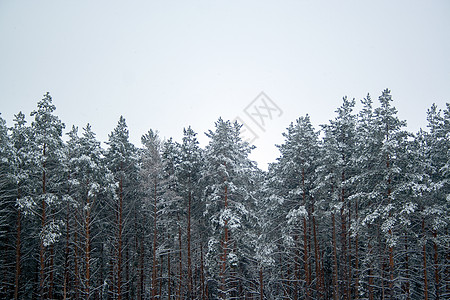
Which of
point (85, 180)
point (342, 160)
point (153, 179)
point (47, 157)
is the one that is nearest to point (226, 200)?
point (153, 179)

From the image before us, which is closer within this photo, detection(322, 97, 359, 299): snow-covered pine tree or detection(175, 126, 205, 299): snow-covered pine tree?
detection(322, 97, 359, 299): snow-covered pine tree

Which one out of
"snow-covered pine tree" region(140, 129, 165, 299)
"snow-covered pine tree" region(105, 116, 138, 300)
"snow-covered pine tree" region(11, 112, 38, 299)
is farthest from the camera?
"snow-covered pine tree" region(105, 116, 138, 300)

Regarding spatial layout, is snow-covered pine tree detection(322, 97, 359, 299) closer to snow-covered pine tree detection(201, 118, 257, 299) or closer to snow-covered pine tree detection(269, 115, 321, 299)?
snow-covered pine tree detection(269, 115, 321, 299)

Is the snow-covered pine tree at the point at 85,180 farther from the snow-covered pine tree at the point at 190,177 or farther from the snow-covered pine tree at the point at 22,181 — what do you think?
the snow-covered pine tree at the point at 190,177

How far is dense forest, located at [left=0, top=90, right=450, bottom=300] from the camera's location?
2078 centimetres

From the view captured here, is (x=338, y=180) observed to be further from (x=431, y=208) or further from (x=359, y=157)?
(x=431, y=208)

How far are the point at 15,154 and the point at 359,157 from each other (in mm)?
21496

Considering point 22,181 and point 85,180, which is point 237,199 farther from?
point 22,181

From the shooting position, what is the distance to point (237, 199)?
26266mm

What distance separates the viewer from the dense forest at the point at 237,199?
68.2ft

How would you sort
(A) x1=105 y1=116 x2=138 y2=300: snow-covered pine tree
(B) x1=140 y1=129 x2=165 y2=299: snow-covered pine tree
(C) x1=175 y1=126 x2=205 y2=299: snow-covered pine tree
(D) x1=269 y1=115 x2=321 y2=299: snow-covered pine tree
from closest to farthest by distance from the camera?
(D) x1=269 y1=115 x2=321 y2=299: snow-covered pine tree → (B) x1=140 y1=129 x2=165 y2=299: snow-covered pine tree → (A) x1=105 y1=116 x2=138 y2=300: snow-covered pine tree → (C) x1=175 y1=126 x2=205 y2=299: snow-covered pine tree

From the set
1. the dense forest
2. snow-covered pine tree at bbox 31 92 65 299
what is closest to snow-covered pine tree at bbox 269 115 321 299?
the dense forest

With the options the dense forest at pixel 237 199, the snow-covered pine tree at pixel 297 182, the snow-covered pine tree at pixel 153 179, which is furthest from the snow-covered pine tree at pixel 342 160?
the snow-covered pine tree at pixel 153 179

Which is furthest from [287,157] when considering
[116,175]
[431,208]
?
[116,175]
